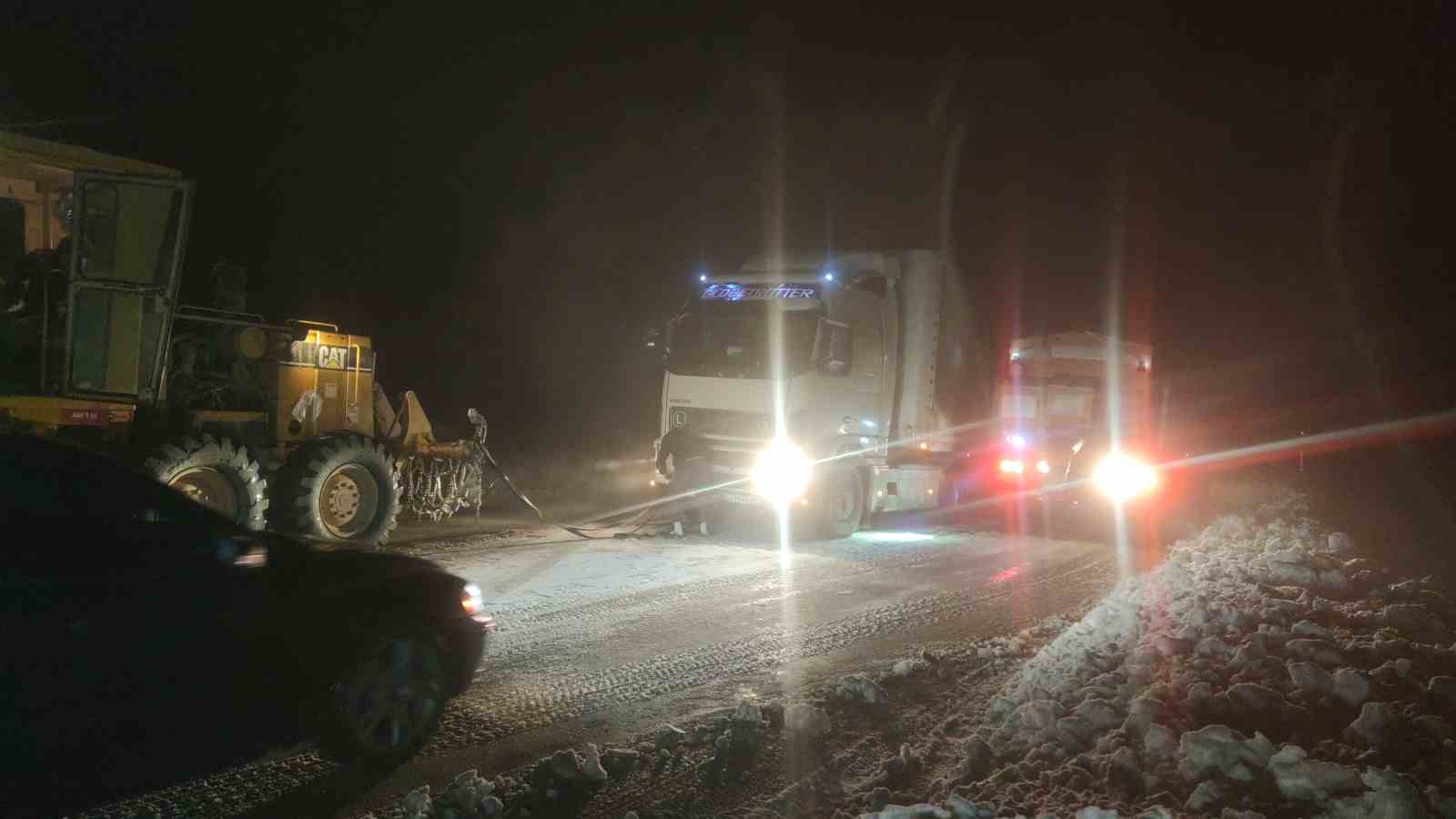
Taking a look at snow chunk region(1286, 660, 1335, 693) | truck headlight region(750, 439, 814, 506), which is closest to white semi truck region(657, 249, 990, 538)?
truck headlight region(750, 439, 814, 506)

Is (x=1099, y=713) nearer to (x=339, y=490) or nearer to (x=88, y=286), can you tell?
(x=339, y=490)

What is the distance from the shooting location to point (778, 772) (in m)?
4.65

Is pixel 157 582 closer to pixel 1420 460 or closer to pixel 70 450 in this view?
pixel 70 450

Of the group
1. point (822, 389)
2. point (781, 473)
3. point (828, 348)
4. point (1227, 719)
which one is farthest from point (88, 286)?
point (1227, 719)

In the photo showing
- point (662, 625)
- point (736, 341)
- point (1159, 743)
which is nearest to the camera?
point (1159, 743)

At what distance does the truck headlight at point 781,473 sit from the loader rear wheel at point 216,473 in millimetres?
5797

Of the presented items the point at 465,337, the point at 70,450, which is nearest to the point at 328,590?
the point at 70,450

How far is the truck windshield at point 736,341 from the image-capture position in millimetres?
12773

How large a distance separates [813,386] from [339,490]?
598 cm

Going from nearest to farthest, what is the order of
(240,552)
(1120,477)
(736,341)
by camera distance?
(240,552) < (736,341) < (1120,477)

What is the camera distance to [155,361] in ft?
32.4

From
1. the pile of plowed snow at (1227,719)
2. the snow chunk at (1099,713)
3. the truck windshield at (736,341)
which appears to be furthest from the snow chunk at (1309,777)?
the truck windshield at (736,341)

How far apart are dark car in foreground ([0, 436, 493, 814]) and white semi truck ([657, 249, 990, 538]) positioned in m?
8.12

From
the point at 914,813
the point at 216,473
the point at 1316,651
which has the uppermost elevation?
the point at 216,473
